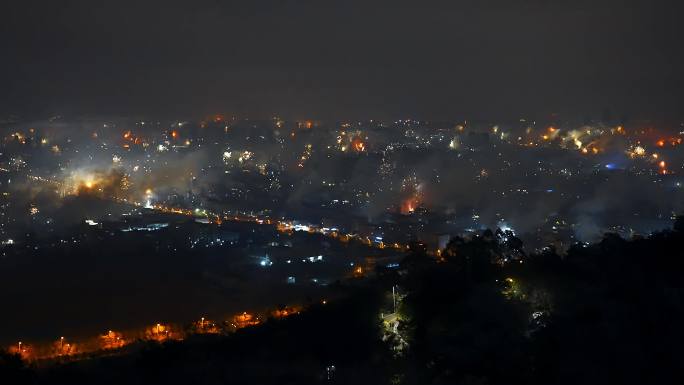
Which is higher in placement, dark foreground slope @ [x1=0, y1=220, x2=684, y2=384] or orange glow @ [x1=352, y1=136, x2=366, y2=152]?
orange glow @ [x1=352, y1=136, x2=366, y2=152]

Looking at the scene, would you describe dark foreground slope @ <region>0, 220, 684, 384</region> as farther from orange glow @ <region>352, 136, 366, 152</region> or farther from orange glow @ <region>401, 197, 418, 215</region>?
orange glow @ <region>352, 136, 366, 152</region>

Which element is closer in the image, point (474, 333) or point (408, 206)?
point (474, 333)

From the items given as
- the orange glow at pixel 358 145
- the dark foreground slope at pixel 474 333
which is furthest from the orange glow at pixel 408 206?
the dark foreground slope at pixel 474 333

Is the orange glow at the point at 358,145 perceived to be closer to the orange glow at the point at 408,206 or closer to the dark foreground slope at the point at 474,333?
the orange glow at the point at 408,206

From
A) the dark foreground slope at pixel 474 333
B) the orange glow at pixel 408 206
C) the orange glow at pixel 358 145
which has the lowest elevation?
the dark foreground slope at pixel 474 333

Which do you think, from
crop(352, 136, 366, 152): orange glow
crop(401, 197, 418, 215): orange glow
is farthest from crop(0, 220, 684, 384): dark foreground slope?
crop(352, 136, 366, 152): orange glow

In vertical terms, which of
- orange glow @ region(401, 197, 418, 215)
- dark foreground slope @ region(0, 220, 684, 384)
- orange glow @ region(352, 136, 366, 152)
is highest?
orange glow @ region(352, 136, 366, 152)

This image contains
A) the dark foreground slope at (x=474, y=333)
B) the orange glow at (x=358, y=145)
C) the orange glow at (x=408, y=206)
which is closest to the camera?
the dark foreground slope at (x=474, y=333)

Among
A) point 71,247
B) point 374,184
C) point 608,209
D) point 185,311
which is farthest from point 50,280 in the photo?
point 608,209

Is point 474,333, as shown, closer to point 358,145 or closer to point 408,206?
point 408,206

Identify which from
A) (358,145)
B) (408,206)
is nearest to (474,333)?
(408,206)

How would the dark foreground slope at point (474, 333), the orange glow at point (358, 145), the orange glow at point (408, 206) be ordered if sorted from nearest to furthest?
the dark foreground slope at point (474, 333) → the orange glow at point (408, 206) → the orange glow at point (358, 145)
